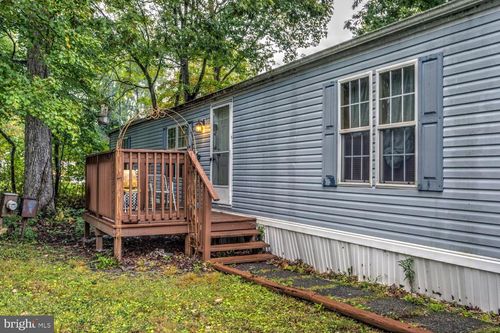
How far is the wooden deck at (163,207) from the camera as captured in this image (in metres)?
6.00

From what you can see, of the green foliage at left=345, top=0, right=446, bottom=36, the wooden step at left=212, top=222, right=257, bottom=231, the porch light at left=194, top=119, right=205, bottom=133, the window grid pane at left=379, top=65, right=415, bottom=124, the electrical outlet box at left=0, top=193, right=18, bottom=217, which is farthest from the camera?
the green foliage at left=345, top=0, right=446, bottom=36

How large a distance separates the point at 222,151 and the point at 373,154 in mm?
3946

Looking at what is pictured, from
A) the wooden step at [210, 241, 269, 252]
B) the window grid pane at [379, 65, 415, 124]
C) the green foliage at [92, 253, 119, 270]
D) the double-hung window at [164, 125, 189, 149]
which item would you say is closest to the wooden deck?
the wooden step at [210, 241, 269, 252]

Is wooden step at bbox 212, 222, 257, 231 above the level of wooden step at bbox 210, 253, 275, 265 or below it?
above

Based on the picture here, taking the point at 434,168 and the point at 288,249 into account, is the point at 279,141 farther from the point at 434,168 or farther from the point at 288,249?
the point at 434,168

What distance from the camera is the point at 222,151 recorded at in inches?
326

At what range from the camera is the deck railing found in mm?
5984

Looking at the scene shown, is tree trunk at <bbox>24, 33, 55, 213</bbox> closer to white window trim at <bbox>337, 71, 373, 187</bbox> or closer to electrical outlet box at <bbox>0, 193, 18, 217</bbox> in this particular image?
electrical outlet box at <bbox>0, 193, 18, 217</bbox>

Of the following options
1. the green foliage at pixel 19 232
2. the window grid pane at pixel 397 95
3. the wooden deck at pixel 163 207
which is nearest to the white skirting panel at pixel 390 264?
the wooden deck at pixel 163 207

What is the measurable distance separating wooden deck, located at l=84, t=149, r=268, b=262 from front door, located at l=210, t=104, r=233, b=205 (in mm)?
1261

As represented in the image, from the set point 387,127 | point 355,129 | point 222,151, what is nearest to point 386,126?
point 387,127

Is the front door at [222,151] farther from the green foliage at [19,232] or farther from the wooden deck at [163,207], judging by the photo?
the green foliage at [19,232]

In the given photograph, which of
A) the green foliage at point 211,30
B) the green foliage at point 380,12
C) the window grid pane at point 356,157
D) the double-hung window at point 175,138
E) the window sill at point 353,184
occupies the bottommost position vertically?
the window sill at point 353,184

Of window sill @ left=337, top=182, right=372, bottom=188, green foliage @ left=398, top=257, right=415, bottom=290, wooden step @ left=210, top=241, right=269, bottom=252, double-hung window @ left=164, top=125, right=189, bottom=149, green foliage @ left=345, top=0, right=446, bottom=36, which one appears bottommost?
wooden step @ left=210, top=241, right=269, bottom=252
